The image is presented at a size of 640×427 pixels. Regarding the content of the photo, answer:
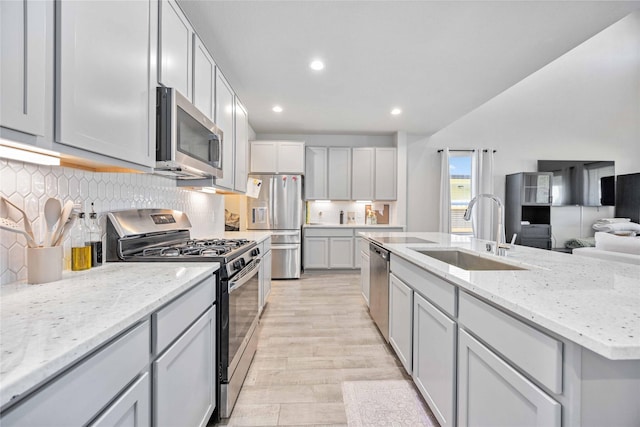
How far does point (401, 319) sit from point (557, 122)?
→ 22.2 feet

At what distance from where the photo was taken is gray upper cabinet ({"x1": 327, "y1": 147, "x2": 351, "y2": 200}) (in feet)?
18.3

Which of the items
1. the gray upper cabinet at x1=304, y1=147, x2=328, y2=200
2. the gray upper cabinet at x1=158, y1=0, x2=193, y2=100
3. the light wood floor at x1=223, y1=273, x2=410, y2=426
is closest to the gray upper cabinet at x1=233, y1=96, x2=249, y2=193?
the gray upper cabinet at x1=158, y1=0, x2=193, y2=100

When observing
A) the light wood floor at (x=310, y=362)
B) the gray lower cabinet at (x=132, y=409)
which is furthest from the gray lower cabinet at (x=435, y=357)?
the gray lower cabinet at (x=132, y=409)

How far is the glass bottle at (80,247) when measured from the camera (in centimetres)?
129

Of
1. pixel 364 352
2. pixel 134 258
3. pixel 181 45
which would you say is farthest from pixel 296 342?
pixel 181 45

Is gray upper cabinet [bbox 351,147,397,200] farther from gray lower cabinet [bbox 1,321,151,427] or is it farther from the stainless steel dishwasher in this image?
gray lower cabinet [bbox 1,321,151,427]

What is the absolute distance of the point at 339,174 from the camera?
18.3ft

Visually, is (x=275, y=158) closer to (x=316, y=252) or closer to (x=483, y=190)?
(x=316, y=252)

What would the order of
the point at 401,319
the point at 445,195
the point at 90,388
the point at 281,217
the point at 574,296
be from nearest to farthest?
the point at 90,388 < the point at 574,296 < the point at 401,319 < the point at 281,217 < the point at 445,195

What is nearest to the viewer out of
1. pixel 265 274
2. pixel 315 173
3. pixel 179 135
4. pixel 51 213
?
pixel 51 213

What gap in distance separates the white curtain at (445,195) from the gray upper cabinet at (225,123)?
438 cm

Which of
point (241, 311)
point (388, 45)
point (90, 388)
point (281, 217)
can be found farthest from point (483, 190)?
point (90, 388)

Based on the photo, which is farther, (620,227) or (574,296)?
(620,227)

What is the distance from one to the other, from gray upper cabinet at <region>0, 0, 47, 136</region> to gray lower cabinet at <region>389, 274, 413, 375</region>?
189 cm
